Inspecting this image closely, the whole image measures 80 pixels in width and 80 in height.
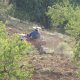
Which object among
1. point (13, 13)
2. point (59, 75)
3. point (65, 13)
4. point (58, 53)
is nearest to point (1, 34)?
point (59, 75)

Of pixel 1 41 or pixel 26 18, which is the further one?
pixel 26 18

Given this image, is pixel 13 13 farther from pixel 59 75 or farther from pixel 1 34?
pixel 1 34

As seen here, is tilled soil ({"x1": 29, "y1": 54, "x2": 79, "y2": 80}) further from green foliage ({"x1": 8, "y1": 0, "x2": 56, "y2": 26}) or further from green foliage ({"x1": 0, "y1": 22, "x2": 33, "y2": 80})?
green foliage ({"x1": 8, "y1": 0, "x2": 56, "y2": 26})

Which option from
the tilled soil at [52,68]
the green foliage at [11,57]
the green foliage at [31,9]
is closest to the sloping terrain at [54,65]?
the tilled soil at [52,68]

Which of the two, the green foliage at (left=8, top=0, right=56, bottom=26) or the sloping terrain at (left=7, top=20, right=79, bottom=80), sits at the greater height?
the green foliage at (left=8, top=0, right=56, bottom=26)

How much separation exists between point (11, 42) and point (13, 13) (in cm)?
1850

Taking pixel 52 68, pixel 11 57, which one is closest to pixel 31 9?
pixel 52 68

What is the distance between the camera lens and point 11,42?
11461 mm

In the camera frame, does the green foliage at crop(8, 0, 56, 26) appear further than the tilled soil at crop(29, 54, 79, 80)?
Yes

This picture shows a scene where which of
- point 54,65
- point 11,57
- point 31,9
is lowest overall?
point 54,65

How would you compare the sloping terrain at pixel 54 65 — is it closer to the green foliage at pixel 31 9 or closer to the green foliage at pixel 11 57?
the green foliage at pixel 11 57

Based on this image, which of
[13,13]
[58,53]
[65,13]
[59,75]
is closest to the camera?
[59,75]

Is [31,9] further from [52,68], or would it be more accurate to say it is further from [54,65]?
[52,68]

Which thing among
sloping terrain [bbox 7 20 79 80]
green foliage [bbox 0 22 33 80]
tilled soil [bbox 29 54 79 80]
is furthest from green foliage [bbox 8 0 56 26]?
green foliage [bbox 0 22 33 80]
